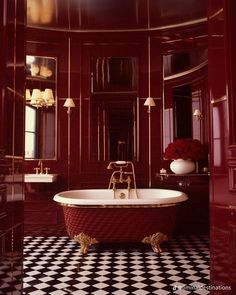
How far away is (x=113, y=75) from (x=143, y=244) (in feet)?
8.22

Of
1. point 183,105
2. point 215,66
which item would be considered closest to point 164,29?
point 183,105

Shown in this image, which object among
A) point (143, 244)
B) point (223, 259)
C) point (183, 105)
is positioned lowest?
point (143, 244)

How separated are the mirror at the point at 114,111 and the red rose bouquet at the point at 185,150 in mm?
611

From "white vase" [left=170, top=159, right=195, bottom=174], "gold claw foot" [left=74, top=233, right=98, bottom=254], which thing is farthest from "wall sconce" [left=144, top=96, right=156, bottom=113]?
"gold claw foot" [left=74, top=233, right=98, bottom=254]

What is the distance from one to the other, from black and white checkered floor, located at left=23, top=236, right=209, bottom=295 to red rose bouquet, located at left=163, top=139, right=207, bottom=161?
1126mm

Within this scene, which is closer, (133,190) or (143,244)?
(143,244)

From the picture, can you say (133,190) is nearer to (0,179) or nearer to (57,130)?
(57,130)

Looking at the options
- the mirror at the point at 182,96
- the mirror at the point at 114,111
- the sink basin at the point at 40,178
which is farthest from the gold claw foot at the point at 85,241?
the mirror at the point at 182,96

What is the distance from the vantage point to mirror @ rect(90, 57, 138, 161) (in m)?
5.19

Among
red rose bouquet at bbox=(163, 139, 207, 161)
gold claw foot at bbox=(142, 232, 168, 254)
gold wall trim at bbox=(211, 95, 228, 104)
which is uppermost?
gold wall trim at bbox=(211, 95, 228, 104)

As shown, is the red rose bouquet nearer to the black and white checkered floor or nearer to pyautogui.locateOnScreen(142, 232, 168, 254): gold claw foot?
the black and white checkered floor

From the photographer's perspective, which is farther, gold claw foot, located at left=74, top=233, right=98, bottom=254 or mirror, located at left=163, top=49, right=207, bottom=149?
mirror, located at left=163, top=49, right=207, bottom=149

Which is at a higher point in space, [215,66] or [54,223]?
[215,66]

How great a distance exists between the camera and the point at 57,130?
5.21 m
